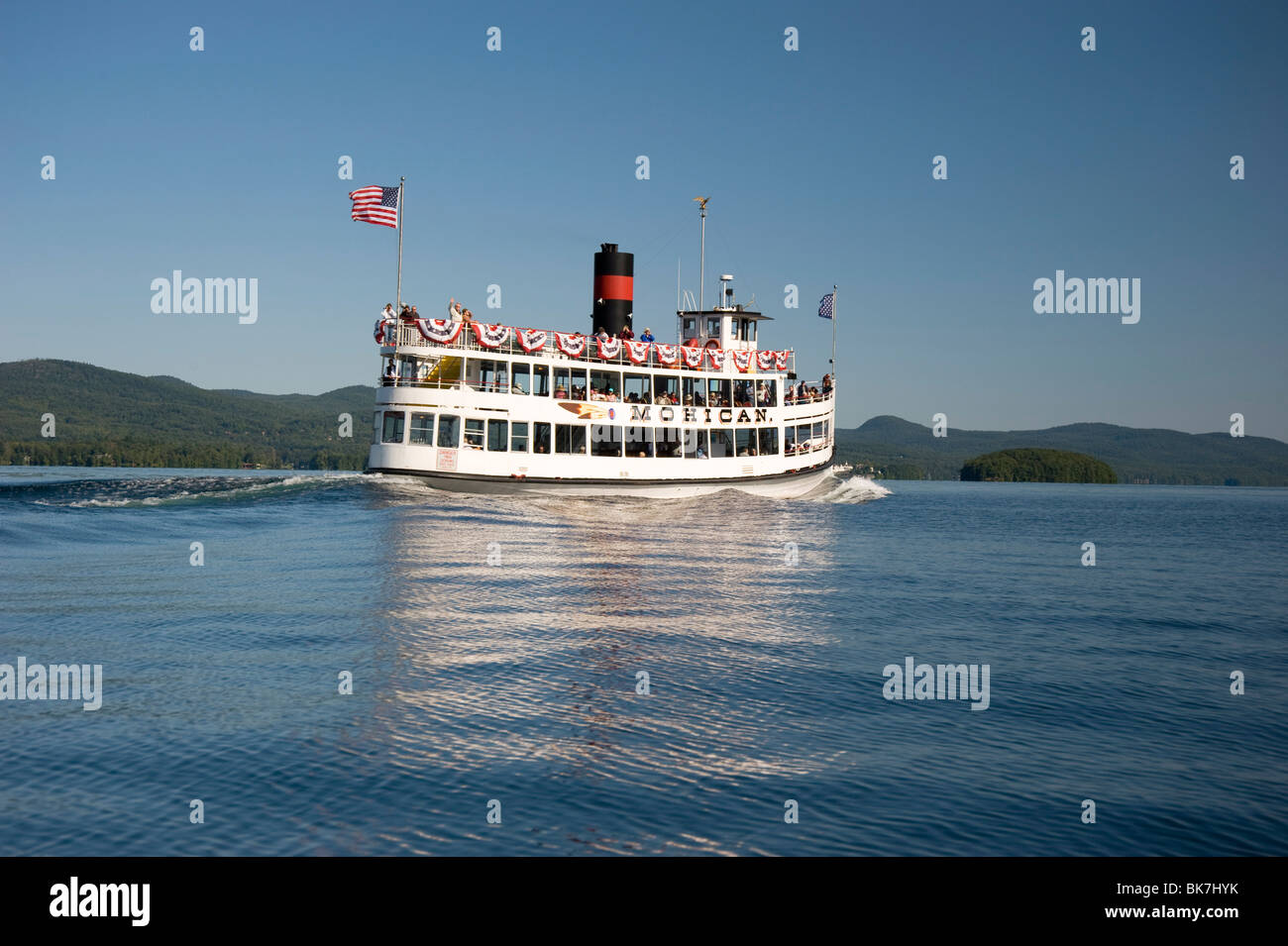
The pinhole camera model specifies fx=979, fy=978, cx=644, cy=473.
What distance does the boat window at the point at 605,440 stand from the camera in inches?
2141

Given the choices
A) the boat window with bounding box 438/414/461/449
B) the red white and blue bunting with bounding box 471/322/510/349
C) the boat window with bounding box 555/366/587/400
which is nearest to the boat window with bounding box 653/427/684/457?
the boat window with bounding box 555/366/587/400

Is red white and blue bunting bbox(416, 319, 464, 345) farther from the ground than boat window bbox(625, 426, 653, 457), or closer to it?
farther from the ground

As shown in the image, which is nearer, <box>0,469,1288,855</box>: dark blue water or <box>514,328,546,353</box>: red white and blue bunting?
<box>0,469,1288,855</box>: dark blue water

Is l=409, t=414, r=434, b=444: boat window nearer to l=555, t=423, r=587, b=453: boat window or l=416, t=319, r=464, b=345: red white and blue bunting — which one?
l=416, t=319, r=464, b=345: red white and blue bunting

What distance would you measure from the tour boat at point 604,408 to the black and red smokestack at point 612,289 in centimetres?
7

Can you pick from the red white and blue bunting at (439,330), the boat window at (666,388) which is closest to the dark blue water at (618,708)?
the red white and blue bunting at (439,330)

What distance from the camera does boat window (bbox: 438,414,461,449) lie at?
48.5 metres

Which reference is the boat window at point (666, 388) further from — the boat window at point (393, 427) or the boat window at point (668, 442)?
the boat window at point (393, 427)

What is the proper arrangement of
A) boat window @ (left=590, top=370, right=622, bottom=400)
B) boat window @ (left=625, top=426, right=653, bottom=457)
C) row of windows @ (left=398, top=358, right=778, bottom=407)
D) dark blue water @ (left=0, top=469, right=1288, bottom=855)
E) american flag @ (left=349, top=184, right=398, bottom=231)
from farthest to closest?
boat window @ (left=625, top=426, right=653, bottom=457)
boat window @ (left=590, top=370, right=622, bottom=400)
row of windows @ (left=398, top=358, right=778, bottom=407)
american flag @ (left=349, top=184, right=398, bottom=231)
dark blue water @ (left=0, top=469, right=1288, bottom=855)

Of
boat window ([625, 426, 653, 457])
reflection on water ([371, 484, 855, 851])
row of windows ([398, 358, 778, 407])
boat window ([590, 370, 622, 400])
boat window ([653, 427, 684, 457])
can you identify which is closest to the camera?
reflection on water ([371, 484, 855, 851])

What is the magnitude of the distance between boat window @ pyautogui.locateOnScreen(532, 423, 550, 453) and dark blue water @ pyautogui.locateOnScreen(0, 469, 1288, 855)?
1967cm

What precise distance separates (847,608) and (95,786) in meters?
17.0

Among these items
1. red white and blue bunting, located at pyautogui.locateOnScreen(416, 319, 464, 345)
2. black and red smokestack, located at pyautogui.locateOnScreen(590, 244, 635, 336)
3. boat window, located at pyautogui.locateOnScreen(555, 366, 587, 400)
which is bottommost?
boat window, located at pyautogui.locateOnScreen(555, 366, 587, 400)

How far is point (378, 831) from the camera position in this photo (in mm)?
9016
